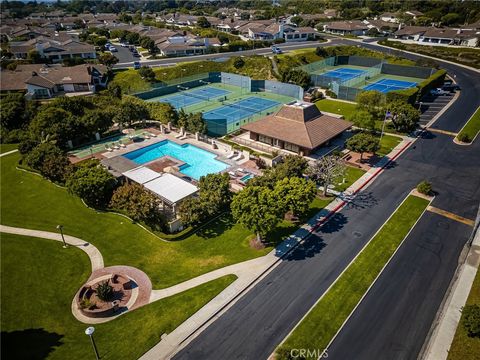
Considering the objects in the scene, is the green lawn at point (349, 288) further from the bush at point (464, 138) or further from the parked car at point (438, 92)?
the parked car at point (438, 92)

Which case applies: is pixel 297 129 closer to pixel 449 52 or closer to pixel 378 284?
pixel 378 284

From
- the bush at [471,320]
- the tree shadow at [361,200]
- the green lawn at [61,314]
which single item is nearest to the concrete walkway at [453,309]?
the bush at [471,320]

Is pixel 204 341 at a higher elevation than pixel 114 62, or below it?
below

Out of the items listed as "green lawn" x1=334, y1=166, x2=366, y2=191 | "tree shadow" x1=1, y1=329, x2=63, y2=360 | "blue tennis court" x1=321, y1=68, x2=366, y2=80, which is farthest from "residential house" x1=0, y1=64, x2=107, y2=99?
"blue tennis court" x1=321, y1=68, x2=366, y2=80

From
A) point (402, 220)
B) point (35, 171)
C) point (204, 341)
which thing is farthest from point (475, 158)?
point (35, 171)

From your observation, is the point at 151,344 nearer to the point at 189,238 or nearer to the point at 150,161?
the point at 189,238

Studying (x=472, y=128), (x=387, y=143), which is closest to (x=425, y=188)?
(x=387, y=143)
